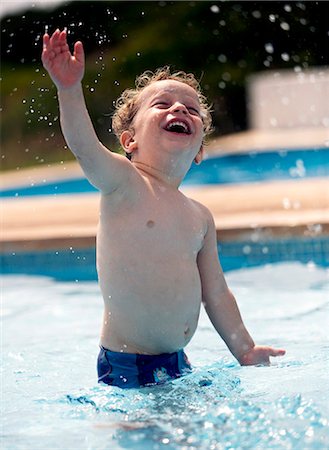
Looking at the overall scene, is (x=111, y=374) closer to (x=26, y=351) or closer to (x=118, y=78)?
(x=26, y=351)

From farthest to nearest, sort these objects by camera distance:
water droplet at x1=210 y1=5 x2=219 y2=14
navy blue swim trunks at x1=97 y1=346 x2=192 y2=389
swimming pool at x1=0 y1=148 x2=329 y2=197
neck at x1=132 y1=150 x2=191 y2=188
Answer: water droplet at x1=210 y1=5 x2=219 y2=14
swimming pool at x1=0 y1=148 x2=329 y2=197
neck at x1=132 y1=150 x2=191 y2=188
navy blue swim trunks at x1=97 y1=346 x2=192 y2=389

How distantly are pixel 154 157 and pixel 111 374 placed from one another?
0.69m

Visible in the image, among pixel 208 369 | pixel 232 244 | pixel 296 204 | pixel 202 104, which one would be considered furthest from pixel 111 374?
pixel 296 204

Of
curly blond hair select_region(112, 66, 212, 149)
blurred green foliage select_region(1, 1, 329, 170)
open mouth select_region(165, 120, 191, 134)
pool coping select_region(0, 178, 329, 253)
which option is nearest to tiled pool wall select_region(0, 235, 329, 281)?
pool coping select_region(0, 178, 329, 253)

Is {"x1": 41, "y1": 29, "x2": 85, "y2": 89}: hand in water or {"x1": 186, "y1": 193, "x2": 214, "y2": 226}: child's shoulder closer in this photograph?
{"x1": 41, "y1": 29, "x2": 85, "y2": 89}: hand in water

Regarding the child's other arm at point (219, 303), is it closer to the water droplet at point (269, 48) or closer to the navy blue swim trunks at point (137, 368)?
the navy blue swim trunks at point (137, 368)

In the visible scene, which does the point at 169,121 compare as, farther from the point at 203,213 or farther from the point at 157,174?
the point at 203,213

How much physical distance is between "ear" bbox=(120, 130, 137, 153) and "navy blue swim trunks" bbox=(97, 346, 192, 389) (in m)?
0.65

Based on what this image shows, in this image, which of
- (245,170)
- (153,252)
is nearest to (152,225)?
(153,252)

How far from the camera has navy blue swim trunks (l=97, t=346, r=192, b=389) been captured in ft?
9.62

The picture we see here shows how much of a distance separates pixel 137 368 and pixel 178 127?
76 cm

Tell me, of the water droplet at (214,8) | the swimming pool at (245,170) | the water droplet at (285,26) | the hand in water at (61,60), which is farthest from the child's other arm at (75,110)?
the water droplet at (214,8)

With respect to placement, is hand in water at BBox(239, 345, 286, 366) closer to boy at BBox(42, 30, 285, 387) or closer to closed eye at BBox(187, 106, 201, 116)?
boy at BBox(42, 30, 285, 387)

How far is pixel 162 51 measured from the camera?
1684 cm
